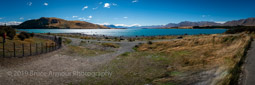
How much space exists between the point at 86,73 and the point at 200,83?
29.1 feet

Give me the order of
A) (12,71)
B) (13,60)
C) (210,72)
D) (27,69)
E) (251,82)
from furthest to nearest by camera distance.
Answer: (13,60), (27,69), (12,71), (210,72), (251,82)

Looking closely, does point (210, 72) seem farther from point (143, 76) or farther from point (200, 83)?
point (143, 76)

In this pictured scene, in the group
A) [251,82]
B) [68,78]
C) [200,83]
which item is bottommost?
[68,78]

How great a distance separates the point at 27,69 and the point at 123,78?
9.21m

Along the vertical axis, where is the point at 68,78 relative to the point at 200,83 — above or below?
below

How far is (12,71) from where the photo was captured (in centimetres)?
1232

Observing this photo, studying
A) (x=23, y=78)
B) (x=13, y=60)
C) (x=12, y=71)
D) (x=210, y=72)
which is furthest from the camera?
(x=13, y=60)

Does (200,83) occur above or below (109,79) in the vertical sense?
above

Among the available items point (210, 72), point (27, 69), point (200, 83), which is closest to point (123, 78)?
point (200, 83)


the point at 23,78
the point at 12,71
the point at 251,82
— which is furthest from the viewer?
the point at 12,71

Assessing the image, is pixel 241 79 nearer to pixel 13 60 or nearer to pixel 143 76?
pixel 143 76

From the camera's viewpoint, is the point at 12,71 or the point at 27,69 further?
the point at 27,69

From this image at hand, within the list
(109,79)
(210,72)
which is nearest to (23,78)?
(109,79)

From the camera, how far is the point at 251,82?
595 cm
